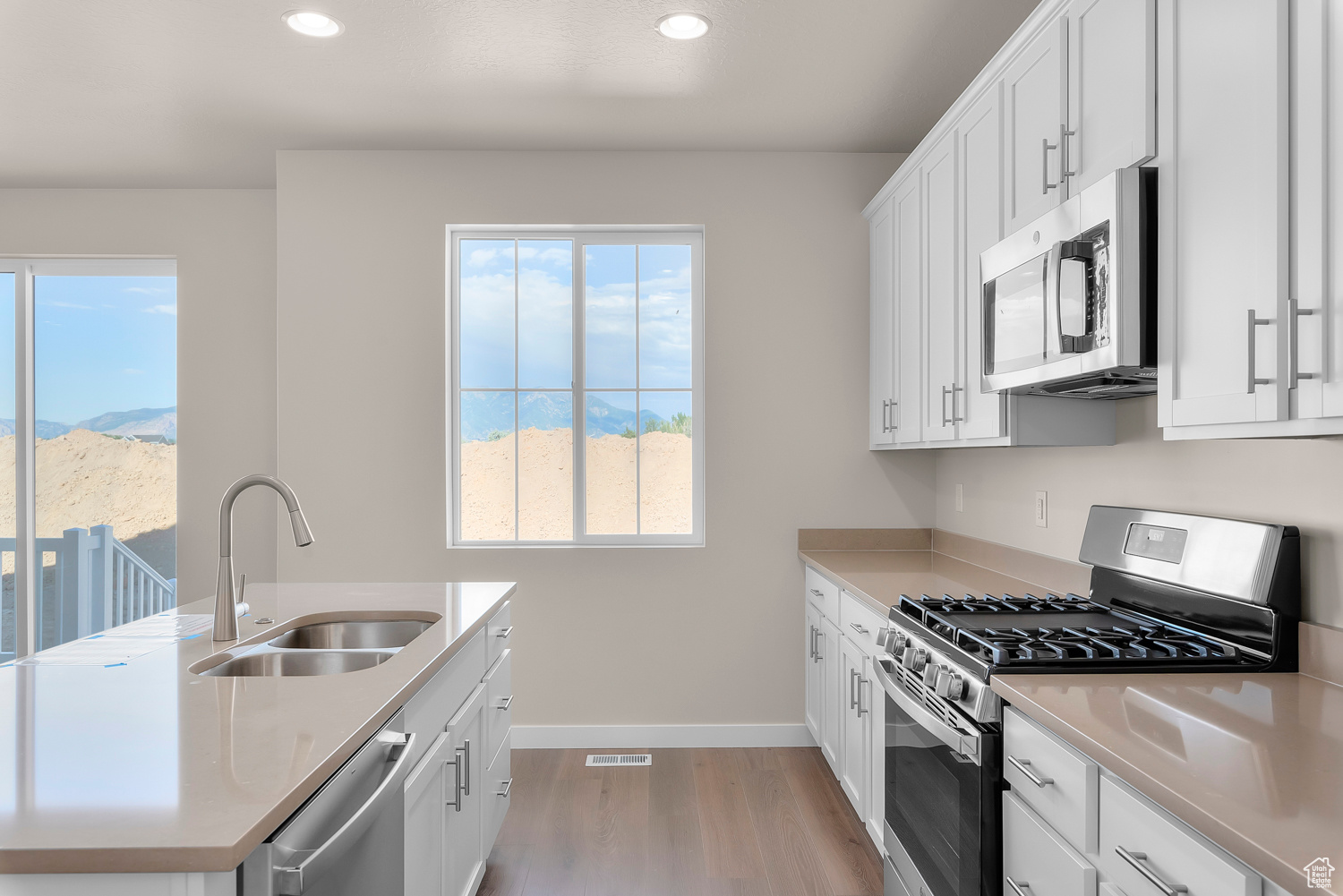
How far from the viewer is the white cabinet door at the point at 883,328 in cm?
312

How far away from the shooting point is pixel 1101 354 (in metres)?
1.54

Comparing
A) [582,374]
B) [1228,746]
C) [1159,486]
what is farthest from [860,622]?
[582,374]

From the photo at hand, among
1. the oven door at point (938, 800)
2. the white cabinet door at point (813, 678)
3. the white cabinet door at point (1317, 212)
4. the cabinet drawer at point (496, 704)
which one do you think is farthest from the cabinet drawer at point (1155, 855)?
the white cabinet door at point (813, 678)

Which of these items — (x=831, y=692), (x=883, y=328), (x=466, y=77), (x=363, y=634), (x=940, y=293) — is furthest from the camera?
(x=883, y=328)

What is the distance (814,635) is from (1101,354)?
2018 millimetres

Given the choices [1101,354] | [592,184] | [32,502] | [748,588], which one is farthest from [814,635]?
[32,502]

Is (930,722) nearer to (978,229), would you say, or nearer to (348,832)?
(348,832)

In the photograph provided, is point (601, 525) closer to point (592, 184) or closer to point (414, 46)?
point (592, 184)

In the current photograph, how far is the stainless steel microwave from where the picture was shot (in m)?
1.48

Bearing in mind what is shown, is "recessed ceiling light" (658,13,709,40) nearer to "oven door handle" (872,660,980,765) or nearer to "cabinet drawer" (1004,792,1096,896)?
"oven door handle" (872,660,980,765)

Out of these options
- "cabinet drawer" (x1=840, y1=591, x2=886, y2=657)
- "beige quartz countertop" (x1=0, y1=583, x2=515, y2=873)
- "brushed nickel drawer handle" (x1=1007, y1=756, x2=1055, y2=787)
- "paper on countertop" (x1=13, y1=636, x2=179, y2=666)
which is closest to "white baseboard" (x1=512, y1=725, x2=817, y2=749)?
"cabinet drawer" (x1=840, y1=591, x2=886, y2=657)

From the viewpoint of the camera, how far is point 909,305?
2891 millimetres

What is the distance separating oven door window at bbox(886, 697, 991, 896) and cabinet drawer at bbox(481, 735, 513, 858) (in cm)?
114

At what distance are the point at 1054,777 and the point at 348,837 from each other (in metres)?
1.11
